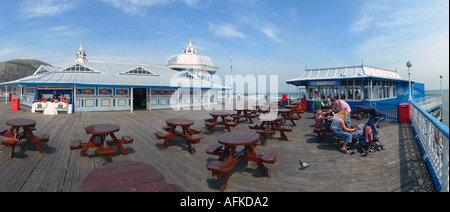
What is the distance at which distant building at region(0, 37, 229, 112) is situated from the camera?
14906mm

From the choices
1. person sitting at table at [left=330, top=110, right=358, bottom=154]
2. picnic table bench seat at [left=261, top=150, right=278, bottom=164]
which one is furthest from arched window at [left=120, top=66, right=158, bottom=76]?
picnic table bench seat at [left=261, top=150, right=278, bottom=164]

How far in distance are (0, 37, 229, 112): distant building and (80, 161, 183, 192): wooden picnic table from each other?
13981mm

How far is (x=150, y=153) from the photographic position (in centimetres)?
543

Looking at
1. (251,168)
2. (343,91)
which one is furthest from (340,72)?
(251,168)

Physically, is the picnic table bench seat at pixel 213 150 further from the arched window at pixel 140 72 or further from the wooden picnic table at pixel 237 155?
the arched window at pixel 140 72

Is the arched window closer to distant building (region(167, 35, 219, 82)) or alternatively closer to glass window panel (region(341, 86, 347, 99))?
distant building (region(167, 35, 219, 82))

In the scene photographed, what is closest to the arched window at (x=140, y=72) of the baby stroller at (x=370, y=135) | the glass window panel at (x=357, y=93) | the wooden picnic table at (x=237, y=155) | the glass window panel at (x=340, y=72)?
the glass window panel at (x=340, y=72)

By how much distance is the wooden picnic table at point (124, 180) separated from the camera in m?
2.21

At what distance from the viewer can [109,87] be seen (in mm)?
16078

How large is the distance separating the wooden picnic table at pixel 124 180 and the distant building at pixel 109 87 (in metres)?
14.0

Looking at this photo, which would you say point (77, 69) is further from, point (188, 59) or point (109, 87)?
point (188, 59)

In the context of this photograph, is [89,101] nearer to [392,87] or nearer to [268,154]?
[268,154]
